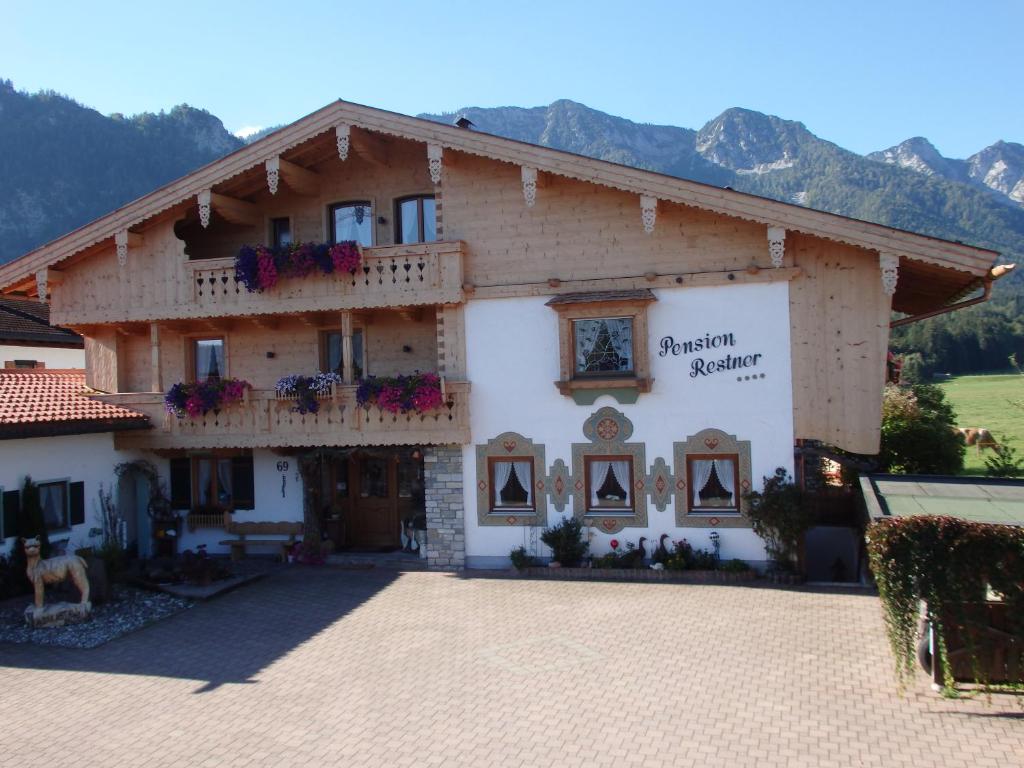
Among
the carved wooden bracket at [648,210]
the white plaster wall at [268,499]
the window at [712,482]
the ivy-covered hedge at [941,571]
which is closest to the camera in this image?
the ivy-covered hedge at [941,571]

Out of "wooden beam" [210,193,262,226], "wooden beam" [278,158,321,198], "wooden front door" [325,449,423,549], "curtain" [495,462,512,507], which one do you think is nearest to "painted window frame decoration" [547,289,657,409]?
"curtain" [495,462,512,507]

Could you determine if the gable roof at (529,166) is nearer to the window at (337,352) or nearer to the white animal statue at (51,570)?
the window at (337,352)

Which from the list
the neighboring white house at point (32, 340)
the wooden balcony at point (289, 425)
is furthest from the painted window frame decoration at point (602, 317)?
the neighboring white house at point (32, 340)

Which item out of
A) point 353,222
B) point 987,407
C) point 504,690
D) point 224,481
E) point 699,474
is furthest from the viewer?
point 987,407

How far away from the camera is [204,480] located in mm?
20281

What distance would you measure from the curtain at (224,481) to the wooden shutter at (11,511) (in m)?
4.74

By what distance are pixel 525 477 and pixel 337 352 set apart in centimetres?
564

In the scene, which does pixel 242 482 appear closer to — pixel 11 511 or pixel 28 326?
pixel 11 511

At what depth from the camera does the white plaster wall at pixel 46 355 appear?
2945 centimetres

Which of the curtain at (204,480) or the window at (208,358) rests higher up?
the window at (208,358)

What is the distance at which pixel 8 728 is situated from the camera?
985 centimetres

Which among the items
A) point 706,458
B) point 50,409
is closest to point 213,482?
point 50,409

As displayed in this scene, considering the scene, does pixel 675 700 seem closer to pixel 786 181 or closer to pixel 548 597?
pixel 548 597

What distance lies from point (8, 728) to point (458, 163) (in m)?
12.8
